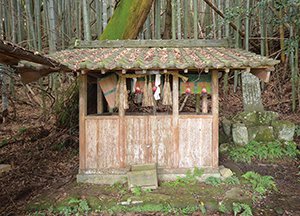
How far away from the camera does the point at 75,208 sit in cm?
502

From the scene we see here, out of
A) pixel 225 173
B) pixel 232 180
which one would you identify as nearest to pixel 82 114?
pixel 225 173

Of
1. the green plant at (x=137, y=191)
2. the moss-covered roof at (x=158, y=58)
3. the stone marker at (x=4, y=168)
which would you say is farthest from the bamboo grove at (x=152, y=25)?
the green plant at (x=137, y=191)

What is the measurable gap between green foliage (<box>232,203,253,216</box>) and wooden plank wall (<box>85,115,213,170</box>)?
1.38m

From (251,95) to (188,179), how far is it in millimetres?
4828

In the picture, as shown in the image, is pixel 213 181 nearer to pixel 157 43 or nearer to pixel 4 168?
pixel 157 43

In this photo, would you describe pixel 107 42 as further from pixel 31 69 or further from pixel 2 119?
pixel 2 119

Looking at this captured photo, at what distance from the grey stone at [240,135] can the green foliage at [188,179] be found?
2.87m

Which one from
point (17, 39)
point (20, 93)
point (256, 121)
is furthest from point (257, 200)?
point (17, 39)

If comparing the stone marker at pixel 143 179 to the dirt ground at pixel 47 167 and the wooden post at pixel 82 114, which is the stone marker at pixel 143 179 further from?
the dirt ground at pixel 47 167

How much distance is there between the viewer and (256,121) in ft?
28.9

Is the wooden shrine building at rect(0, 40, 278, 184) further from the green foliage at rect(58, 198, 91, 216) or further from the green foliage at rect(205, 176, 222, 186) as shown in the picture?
the green foliage at rect(58, 198, 91, 216)

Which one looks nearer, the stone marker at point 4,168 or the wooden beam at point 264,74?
the wooden beam at point 264,74

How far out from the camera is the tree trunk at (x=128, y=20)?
8.23 m

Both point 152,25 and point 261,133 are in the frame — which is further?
point 152,25
